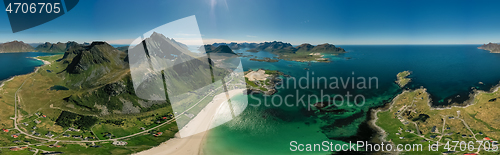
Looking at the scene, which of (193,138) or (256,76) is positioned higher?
(256,76)

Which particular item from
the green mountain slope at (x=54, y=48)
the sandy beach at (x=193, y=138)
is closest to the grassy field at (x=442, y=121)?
the sandy beach at (x=193, y=138)

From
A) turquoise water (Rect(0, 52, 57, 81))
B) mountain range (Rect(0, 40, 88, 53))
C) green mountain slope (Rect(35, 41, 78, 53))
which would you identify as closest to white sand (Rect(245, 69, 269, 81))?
turquoise water (Rect(0, 52, 57, 81))

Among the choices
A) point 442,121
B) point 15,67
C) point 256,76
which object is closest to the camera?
point 442,121

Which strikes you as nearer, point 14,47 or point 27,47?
point 14,47

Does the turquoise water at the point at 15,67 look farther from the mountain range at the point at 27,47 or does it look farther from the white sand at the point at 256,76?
the white sand at the point at 256,76

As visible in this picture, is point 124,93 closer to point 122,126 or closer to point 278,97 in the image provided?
point 122,126

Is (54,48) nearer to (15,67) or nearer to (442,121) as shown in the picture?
(15,67)

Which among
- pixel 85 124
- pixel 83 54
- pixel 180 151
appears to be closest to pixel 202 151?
pixel 180 151

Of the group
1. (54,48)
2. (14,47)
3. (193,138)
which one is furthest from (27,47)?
(193,138)

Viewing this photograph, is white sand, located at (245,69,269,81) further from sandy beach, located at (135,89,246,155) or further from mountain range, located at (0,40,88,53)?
mountain range, located at (0,40,88,53)
